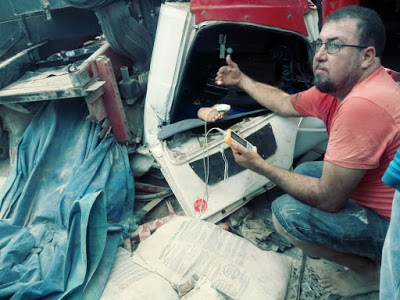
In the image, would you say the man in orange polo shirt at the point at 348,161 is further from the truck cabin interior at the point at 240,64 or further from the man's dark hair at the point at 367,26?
the truck cabin interior at the point at 240,64

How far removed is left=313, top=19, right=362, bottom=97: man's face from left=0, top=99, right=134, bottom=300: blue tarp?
4.88ft

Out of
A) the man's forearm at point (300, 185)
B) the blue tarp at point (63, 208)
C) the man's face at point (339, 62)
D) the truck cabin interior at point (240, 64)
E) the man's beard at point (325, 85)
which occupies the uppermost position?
the man's face at point (339, 62)

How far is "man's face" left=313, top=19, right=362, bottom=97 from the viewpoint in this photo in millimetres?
1471

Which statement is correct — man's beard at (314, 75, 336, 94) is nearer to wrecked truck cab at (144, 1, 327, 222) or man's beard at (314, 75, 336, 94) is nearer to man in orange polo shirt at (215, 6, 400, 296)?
man in orange polo shirt at (215, 6, 400, 296)

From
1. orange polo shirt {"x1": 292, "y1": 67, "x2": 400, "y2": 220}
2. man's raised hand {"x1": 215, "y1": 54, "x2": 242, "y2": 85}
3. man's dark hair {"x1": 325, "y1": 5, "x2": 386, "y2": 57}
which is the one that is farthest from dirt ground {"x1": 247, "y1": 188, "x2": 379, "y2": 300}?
man's dark hair {"x1": 325, "y1": 5, "x2": 386, "y2": 57}

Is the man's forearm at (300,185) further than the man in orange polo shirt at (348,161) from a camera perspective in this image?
Yes

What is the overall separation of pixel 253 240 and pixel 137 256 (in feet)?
2.52

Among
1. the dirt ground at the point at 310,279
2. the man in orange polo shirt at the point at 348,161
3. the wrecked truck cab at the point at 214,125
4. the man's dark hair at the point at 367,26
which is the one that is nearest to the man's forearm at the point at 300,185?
the man in orange polo shirt at the point at 348,161

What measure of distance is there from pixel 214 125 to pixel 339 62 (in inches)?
40.9

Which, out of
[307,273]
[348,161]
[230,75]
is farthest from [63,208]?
[348,161]

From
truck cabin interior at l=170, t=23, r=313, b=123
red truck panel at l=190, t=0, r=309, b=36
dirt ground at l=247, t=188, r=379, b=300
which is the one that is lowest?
dirt ground at l=247, t=188, r=379, b=300

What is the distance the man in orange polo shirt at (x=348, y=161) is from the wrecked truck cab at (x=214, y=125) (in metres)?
0.34

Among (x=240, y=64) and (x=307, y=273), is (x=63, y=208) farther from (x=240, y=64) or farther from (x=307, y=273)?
(x=240, y=64)

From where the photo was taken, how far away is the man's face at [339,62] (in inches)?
57.9
